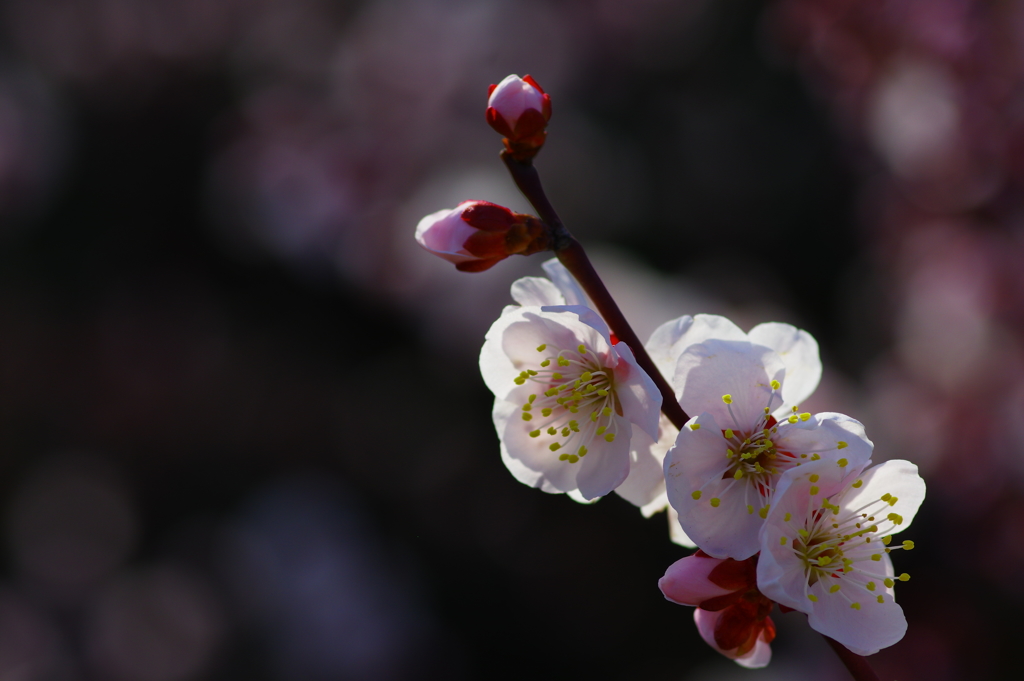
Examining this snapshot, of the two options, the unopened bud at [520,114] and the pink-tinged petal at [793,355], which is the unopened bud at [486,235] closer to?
the unopened bud at [520,114]

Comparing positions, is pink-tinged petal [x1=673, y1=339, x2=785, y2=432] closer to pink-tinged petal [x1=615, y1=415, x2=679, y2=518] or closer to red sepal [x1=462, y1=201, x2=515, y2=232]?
pink-tinged petal [x1=615, y1=415, x2=679, y2=518]

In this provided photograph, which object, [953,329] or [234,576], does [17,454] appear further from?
[953,329]

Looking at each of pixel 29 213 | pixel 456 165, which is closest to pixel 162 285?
pixel 29 213

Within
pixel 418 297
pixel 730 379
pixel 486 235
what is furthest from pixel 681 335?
pixel 418 297

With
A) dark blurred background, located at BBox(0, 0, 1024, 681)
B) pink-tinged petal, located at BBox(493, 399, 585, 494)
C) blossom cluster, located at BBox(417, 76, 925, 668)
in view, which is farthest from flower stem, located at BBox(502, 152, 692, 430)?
dark blurred background, located at BBox(0, 0, 1024, 681)

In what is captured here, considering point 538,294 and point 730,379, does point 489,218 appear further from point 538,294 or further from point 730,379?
point 730,379
